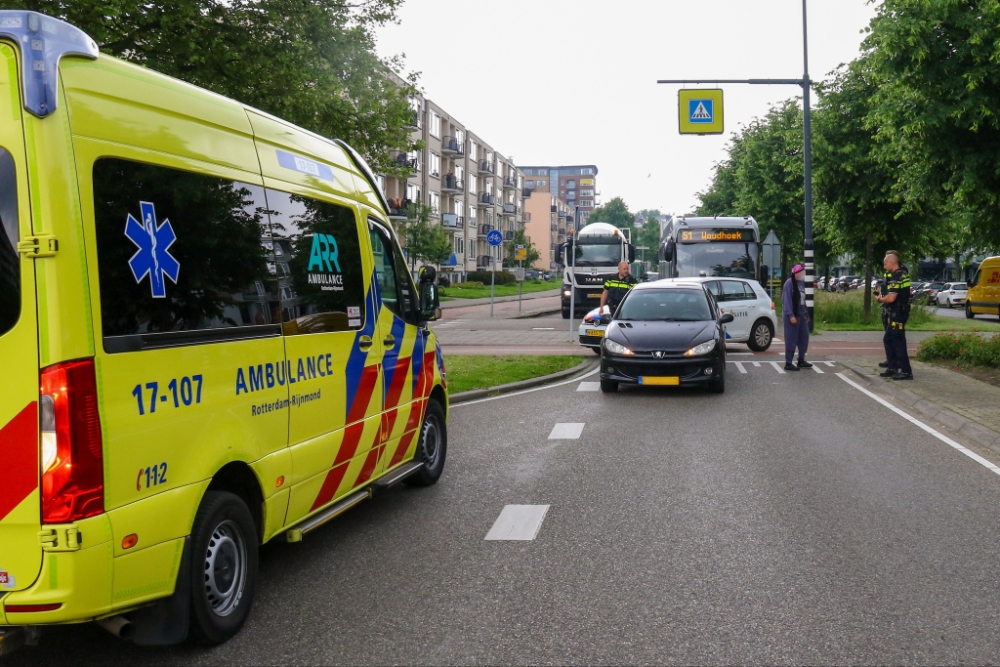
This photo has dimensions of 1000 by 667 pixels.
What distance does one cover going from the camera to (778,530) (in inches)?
246

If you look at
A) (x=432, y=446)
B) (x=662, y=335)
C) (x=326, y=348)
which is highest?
(x=326, y=348)

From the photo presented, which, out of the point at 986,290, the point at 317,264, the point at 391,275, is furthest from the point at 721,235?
the point at 317,264

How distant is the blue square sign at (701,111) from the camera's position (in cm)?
2253

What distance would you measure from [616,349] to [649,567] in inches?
324

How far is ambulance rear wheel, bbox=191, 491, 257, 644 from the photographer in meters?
4.17

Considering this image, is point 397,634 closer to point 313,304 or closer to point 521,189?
point 313,304

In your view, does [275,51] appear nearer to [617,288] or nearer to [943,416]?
[617,288]

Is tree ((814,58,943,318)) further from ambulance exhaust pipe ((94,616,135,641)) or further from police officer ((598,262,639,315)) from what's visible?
ambulance exhaust pipe ((94,616,135,641))

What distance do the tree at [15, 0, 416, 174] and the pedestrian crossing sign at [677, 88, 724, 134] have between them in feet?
21.7

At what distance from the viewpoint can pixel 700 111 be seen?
2258 centimetres

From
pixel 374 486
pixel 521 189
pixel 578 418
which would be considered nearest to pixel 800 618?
pixel 374 486

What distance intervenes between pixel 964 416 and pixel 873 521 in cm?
499

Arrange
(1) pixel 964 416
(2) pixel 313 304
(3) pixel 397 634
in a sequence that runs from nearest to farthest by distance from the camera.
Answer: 1. (3) pixel 397 634
2. (2) pixel 313 304
3. (1) pixel 964 416

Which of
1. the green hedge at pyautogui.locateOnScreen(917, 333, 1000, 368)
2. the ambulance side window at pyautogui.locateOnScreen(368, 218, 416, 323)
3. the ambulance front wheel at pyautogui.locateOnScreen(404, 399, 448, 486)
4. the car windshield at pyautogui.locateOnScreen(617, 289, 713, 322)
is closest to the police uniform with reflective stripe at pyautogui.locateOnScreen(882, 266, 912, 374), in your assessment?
the green hedge at pyautogui.locateOnScreen(917, 333, 1000, 368)
